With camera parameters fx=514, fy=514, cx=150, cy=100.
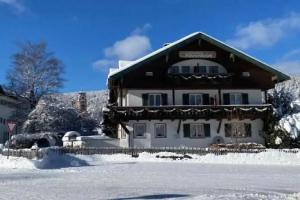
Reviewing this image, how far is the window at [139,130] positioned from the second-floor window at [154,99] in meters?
2.09

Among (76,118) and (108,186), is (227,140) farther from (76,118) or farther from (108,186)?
(108,186)

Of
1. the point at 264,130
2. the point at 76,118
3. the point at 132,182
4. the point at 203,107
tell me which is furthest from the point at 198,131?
the point at 132,182

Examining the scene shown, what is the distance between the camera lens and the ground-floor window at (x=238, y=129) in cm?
4531

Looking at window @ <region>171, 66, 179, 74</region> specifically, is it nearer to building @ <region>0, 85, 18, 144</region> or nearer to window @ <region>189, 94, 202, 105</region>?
window @ <region>189, 94, 202, 105</region>

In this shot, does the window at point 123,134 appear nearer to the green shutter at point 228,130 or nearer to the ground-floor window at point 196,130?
the ground-floor window at point 196,130

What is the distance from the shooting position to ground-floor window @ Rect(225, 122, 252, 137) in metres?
45.3

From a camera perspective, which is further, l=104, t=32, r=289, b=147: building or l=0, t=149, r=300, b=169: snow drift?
l=104, t=32, r=289, b=147: building

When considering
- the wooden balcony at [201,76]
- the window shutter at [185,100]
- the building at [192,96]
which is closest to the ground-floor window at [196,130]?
the building at [192,96]

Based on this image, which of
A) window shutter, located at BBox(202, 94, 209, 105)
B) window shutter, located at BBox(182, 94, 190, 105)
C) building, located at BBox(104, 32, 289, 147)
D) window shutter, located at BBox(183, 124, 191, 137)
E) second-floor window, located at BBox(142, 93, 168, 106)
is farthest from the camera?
window shutter, located at BBox(202, 94, 209, 105)

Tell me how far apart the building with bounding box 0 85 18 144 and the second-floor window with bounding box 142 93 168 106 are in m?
23.7

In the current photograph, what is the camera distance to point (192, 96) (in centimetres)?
4641

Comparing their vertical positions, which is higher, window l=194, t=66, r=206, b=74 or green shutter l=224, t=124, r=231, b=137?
window l=194, t=66, r=206, b=74

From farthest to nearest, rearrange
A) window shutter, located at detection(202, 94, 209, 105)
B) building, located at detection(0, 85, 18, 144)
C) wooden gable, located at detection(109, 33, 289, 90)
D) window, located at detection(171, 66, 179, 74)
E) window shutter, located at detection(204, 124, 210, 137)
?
building, located at detection(0, 85, 18, 144) < window, located at detection(171, 66, 179, 74) < window shutter, located at detection(202, 94, 209, 105) < wooden gable, located at detection(109, 33, 289, 90) < window shutter, located at detection(204, 124, 210, 137)

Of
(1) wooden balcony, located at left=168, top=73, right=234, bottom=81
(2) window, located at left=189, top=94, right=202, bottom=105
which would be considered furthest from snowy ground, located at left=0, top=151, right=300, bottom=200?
(1) wooden balcony, located at left=168, top=73, right=234, bottom=81
